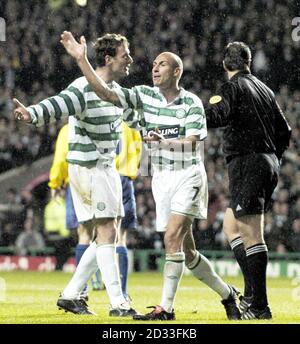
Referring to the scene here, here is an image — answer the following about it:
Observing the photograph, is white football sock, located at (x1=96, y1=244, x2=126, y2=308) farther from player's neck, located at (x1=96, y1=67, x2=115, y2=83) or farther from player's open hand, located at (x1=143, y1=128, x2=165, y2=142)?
player's neck, located at (x1=96, y1=67, x2=115, y2=83)

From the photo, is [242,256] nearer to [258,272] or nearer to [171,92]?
[258,272]

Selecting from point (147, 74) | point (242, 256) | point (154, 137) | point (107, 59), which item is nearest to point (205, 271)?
point (242, 256)

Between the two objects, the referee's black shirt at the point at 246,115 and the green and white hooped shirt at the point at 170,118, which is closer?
the green and white hooped shirt at the point at 170,118

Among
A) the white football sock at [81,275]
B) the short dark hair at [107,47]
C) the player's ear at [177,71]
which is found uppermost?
the short dark hair at [107,47]

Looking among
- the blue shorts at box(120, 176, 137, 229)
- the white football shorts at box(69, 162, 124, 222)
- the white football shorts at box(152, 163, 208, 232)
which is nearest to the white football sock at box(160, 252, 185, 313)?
the white football shorts at box(152, 163, 208, 232)

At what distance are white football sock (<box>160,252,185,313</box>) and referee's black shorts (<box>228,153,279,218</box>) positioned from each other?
520 millimetres

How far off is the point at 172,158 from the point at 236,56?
844mm

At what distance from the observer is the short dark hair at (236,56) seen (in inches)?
284

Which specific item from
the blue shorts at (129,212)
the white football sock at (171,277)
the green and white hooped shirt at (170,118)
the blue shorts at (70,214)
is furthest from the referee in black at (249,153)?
the blue shorts at (70,214)

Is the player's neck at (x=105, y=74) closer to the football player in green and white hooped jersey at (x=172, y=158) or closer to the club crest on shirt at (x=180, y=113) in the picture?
the football player in green and white hooped jersey at (x=172, y=158)

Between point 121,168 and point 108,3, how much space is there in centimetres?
1513

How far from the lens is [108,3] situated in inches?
947

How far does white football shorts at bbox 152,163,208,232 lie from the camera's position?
7.02 metres

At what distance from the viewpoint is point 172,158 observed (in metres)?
7.14
